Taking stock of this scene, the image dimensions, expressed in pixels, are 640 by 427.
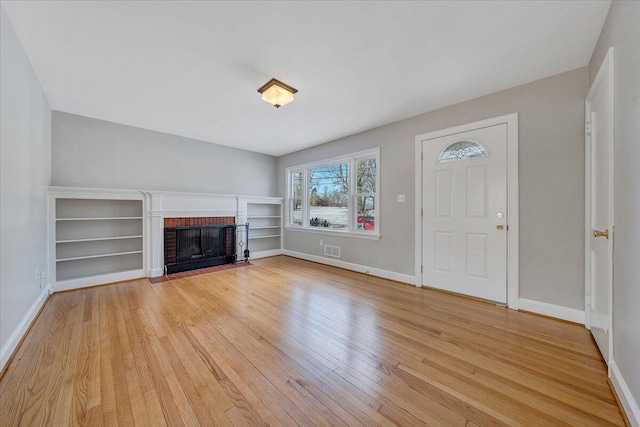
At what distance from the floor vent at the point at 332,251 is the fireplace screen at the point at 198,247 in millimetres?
1840

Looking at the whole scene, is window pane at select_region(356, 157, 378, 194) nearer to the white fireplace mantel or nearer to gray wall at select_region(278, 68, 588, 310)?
gray wall at select_region(278, 68, 588, 310)

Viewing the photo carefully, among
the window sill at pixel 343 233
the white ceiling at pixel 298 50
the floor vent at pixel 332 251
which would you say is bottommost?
the floor vent at pixel 332 251

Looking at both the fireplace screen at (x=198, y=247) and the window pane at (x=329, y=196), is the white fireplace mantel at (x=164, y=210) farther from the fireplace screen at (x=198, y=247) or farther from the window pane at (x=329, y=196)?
the window pane at (x=329, y=196)

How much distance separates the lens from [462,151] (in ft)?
9.96

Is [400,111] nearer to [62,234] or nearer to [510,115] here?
[510,115]

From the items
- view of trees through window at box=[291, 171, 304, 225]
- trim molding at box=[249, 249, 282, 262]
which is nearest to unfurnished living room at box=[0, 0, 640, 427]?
trim molding at box=[249, 249, 282, 262]

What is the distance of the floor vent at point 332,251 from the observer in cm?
455

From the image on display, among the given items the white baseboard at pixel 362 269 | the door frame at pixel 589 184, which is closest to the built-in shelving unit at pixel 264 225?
the white baseboard at pixel 362 269

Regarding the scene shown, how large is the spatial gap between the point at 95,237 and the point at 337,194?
3.87m

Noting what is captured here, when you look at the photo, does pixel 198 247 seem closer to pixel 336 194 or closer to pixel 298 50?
pixel 336 194

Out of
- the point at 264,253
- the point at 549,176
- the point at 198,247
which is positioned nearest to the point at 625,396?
the point at 549,176

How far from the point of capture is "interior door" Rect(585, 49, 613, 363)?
161 centimetres

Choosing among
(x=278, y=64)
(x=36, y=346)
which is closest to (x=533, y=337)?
(x=278, y=64)

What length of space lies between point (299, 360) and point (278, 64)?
2.51 m
